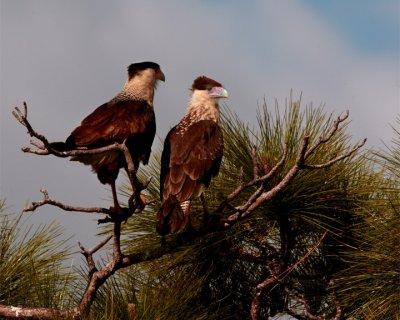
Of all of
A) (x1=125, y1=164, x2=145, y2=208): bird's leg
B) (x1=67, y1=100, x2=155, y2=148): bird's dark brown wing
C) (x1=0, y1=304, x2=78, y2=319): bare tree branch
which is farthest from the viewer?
(x1=67, y1=100, x2=155, y2=148): bird's dark brown wing

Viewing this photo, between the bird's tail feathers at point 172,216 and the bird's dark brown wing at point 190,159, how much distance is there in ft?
0.10

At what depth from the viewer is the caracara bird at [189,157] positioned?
9.12ft

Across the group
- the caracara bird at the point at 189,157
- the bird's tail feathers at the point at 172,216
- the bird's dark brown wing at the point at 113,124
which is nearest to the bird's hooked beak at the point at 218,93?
the caracara bird at the point at 189,157

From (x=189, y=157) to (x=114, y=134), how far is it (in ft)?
0.90

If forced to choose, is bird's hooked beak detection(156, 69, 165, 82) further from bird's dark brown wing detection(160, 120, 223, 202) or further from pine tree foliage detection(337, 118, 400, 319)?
pine tree foliage detection(337, 118, 400, 319)

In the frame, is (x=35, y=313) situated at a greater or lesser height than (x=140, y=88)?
lesser

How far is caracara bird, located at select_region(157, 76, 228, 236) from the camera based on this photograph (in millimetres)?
2781

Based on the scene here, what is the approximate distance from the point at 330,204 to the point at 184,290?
2.17 feet

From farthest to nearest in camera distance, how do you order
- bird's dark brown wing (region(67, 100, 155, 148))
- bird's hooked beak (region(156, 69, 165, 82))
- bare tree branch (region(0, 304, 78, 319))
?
bird's hooked beak (region(156, 69, 165, 82)) → bird's dark brown wing (region(67, 100, 155, 148)) → bare tree branch (region(0, 304, 78, 319))

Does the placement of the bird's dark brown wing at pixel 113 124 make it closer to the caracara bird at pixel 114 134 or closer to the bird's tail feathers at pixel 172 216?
the caracara bird at pixel 114 134

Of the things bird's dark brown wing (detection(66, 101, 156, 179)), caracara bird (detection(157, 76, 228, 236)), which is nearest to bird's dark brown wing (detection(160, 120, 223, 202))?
caracara bird (detection(157, 76, 228, 236))

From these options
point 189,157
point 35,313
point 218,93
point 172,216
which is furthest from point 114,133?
point 35,313

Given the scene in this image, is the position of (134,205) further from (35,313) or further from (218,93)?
(218,93)

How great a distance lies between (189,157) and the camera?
3.00 meters
